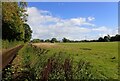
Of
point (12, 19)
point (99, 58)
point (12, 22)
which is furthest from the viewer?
point (12, 22)

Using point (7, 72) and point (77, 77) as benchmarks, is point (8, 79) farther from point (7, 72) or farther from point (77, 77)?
point (77, 77)

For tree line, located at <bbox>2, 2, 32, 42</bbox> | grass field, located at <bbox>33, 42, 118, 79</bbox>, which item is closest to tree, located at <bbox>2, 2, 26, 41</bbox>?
tree line, located at <bbox>2, 2, 32, 42</bbox>

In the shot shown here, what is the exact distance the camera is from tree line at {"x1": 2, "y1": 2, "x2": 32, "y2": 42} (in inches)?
1432

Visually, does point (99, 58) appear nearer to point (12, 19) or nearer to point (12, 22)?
point (12, 19)

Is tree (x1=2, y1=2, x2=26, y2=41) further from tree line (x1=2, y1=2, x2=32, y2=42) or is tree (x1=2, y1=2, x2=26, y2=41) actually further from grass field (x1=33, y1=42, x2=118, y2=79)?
grass field (x1=33, y1=42, x2=118, y2=79)

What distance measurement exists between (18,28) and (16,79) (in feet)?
187

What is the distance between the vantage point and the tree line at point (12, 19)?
36.4 meters

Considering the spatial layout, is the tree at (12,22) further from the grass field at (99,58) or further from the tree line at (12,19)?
the grass field at (99,58)

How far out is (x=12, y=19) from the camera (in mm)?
46125

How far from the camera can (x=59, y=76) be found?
10641mm

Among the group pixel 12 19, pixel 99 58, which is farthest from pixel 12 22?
pixel 99 58

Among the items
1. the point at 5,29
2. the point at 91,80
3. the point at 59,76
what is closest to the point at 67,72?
the point at 59,76

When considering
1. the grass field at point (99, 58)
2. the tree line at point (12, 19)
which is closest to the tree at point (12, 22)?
the tree line at point (12, 19)

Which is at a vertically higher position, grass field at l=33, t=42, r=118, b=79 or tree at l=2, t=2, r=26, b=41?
tree at l=2, t=2, r=26, b=41
